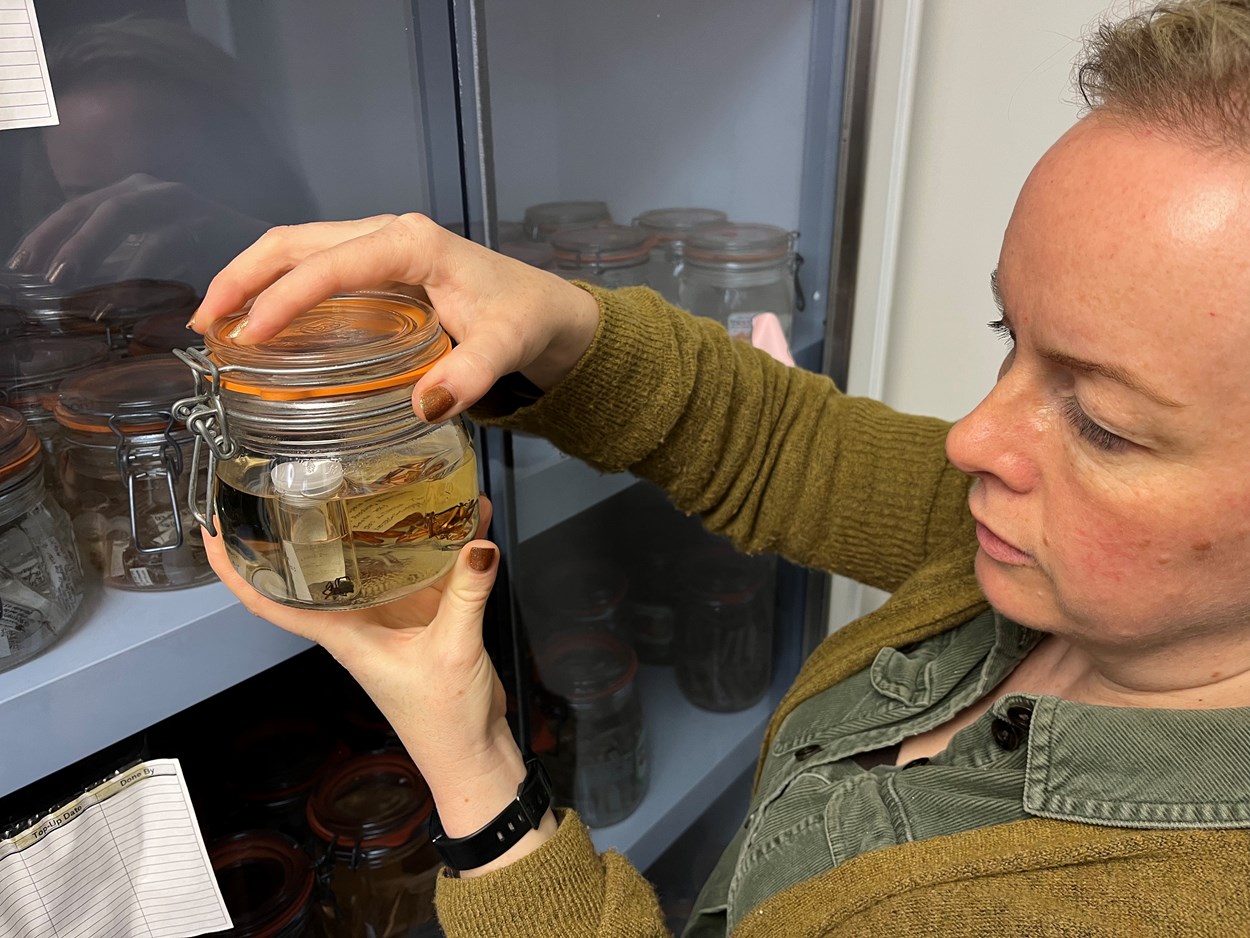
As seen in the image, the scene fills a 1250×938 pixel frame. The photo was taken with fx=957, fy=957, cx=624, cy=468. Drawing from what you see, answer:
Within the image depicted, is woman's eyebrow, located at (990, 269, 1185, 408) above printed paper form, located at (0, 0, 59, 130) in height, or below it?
below

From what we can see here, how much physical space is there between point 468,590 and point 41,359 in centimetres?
39

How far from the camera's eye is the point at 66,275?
2.28 feet

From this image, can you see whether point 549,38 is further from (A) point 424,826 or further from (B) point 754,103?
(A) point 424,826

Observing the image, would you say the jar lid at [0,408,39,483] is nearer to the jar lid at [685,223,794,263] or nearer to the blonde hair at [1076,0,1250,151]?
the blonde hair at [1076,0,1250,151]

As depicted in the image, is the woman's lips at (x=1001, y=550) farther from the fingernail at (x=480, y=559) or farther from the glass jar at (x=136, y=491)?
the glass jar at (x=136, y=491)

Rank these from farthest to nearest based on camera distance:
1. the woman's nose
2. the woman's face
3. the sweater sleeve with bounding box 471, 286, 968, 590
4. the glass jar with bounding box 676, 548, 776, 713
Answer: the glass jar with bounding box 676, 548, 776, 713, the sweater sleeve with bounding box 471, 286, 968, 590, the woman's nose, the woman's face

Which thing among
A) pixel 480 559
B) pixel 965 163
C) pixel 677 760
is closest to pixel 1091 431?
pixel 480 559

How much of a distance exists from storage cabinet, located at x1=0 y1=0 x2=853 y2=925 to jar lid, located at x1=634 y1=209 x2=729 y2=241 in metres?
0.02

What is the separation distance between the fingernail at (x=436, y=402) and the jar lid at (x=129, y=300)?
371 mm

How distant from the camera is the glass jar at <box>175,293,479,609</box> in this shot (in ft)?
1.61

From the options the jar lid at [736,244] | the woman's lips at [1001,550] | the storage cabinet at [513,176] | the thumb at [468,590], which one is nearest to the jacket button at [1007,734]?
the woman's lips at [1001,550]

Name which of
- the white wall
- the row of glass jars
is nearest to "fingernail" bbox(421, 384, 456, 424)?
the row of glass jars

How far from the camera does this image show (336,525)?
1.73 ft

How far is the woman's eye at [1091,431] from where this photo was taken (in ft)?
1.69
